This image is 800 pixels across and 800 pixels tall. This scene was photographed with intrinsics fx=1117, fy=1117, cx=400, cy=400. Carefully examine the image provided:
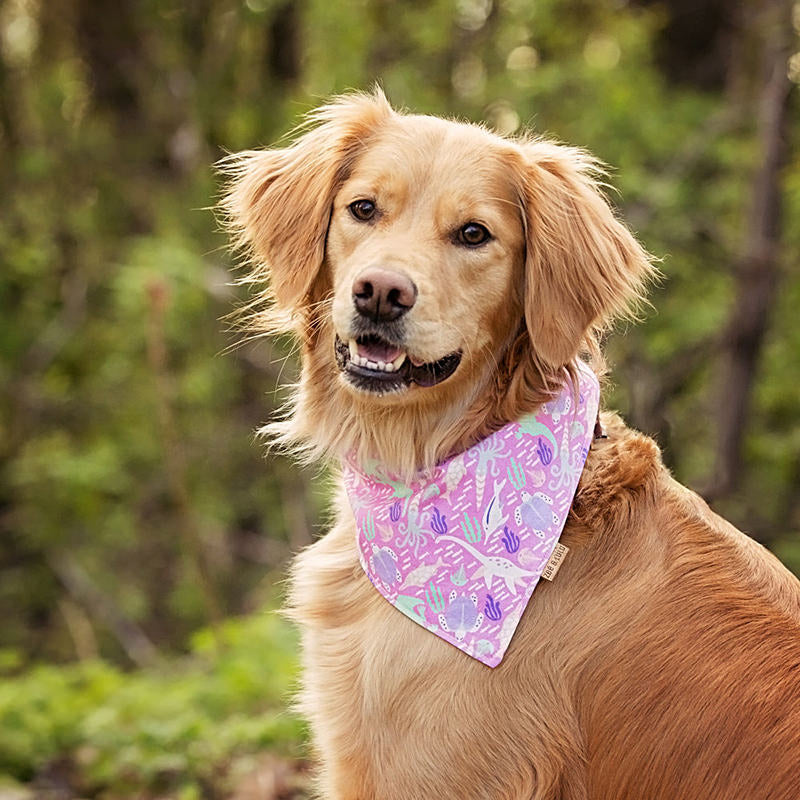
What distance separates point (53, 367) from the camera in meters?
10.9

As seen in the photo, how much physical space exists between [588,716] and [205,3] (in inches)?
376

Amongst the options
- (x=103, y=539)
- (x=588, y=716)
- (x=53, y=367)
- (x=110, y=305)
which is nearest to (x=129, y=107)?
(x=110, y=305)

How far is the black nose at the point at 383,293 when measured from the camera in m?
2.86

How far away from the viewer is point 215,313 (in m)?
10.1

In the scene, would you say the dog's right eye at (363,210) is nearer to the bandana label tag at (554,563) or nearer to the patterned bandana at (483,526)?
the patterned bandana at (483,526)

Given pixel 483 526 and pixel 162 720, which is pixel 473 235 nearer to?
pixel 483 526

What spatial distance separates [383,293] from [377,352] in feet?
0.69

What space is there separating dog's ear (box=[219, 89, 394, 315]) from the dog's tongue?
0.40 metres

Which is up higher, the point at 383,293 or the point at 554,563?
the point at 383,293

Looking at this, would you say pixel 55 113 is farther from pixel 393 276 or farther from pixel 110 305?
pixel 393 276

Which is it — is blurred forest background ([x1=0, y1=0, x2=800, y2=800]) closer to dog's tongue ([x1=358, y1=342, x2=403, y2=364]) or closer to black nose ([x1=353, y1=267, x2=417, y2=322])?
dog's tongue ([x1=358, y1=342, x2=403, y2=364])

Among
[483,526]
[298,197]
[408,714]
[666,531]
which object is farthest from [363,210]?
[408,714]

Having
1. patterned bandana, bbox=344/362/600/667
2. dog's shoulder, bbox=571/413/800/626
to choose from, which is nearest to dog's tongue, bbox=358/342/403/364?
patterned bandana, bbox=344/362/600/667

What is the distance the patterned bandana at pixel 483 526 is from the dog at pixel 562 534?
5 centimetres
